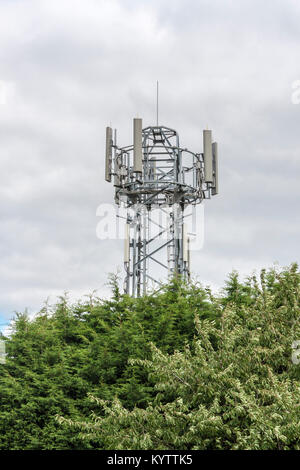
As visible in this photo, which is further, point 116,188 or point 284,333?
point 116,188

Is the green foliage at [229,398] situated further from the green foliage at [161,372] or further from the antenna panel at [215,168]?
the antenna panel at [215,168]

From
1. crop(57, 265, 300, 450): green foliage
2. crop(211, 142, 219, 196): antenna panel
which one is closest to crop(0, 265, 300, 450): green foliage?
crop(57, 265, 300, 450): green foliage

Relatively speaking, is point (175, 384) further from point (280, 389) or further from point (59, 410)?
point (59, 410)

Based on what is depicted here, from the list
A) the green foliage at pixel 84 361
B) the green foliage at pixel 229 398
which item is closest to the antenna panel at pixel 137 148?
the green foliage at pixel 84 361

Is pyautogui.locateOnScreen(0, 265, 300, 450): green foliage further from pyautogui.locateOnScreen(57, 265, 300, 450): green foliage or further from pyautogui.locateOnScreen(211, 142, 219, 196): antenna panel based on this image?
pyautogui.locateOnScreen(211, 142, 219, 196): antenna panel

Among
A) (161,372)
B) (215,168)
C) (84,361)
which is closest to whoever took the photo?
(161,372)

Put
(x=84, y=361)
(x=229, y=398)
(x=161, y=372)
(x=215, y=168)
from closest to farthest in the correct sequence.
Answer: (x=229, y=398) < (x=161, y=372) < (x=84, y=361) < (x=215, y=168)

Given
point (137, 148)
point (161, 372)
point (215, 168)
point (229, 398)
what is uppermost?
point (215, 168)

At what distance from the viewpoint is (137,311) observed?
16703 mm

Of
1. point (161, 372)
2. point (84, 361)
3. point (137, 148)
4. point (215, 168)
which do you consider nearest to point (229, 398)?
point (161, 372)

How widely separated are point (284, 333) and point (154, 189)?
1226 cm

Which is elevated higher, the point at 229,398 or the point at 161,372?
the point at 161,372

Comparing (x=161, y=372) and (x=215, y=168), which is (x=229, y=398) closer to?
(x=161, y=372)
